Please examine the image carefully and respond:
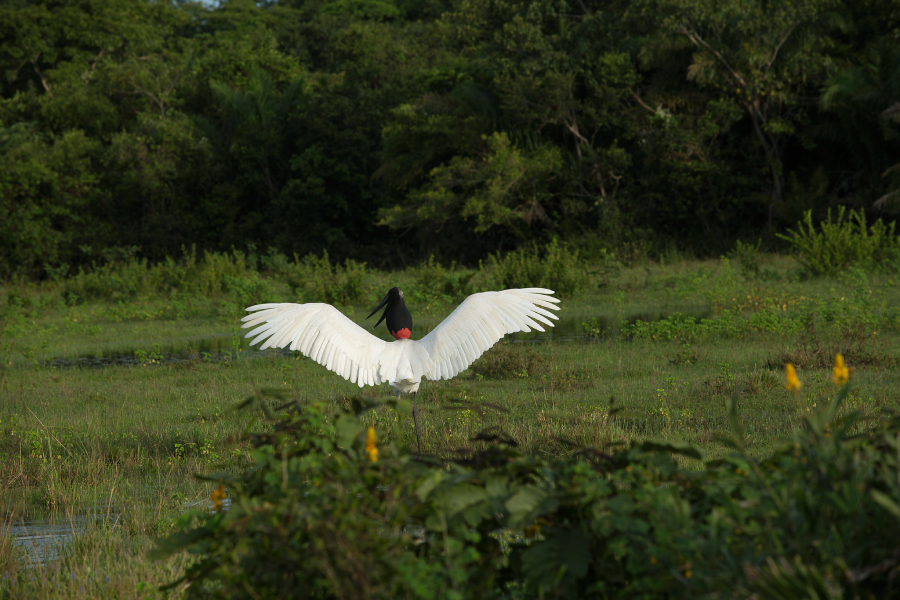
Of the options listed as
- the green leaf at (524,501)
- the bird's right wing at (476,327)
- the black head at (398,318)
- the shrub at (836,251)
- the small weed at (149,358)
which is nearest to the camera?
the green leaf at (524,501)

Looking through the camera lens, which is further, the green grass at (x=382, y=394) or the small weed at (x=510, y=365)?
the small weed at (x=510, y=365)

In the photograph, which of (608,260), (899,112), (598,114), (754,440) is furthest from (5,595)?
(598,114)

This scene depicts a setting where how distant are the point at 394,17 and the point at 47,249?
20.9m

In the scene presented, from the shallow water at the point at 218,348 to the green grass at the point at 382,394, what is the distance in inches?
4.3

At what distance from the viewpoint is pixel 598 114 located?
2377cm

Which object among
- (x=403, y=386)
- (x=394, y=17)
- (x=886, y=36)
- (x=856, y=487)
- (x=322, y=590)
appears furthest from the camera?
(x=394, y=17)

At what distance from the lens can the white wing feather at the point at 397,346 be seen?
17.6ft

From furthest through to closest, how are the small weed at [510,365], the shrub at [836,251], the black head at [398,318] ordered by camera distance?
1. the shrub at [836,251]
2. the small weed at [510,365]
3. the black head at [398,318]

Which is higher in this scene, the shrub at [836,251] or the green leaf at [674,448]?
the green leaf at [674,448]

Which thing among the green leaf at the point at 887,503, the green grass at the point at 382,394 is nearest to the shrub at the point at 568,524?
the green leaf at the point at 887,503

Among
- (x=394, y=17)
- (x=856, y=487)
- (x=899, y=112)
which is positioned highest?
(x=394, y=17)

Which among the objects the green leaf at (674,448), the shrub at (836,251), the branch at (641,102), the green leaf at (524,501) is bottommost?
the shrub at (836,251)

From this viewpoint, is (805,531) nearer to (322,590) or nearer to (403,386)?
(322,590)

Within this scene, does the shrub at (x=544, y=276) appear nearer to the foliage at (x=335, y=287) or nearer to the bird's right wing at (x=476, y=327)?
the foliage at (x=335, y=287)
